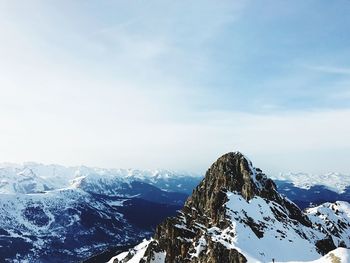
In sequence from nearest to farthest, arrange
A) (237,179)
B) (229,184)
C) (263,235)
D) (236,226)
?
(236,226) < (263,235) < (229,184) < (237,179)

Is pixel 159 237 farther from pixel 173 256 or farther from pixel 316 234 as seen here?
pixel 316 234

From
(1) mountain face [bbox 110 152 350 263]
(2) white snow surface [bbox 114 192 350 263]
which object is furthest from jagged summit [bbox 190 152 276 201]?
(2) white snow surface [bbox 114 192 350 263]

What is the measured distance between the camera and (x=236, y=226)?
5846 inches

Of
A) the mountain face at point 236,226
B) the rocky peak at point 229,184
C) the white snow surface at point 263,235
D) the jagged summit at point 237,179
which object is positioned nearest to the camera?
the white snow surface at point 263,235

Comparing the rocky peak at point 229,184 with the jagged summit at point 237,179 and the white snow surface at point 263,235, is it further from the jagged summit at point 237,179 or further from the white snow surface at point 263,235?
the white snow surface at point 263,235

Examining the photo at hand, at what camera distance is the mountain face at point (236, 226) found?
143 metres

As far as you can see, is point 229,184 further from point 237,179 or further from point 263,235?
point 263,235

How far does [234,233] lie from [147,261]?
38.9m

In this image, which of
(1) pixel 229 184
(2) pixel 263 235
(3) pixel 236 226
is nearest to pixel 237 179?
(1) pixel 229 184

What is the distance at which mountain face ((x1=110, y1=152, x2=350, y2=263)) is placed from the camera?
143m

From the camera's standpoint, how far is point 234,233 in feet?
477

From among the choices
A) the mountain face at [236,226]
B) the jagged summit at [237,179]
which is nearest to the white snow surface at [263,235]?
the mountain face at [236,226]

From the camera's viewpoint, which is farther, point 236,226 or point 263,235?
point 263,235

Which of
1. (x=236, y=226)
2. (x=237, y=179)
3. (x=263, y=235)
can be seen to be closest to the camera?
(x=236, y=226)
